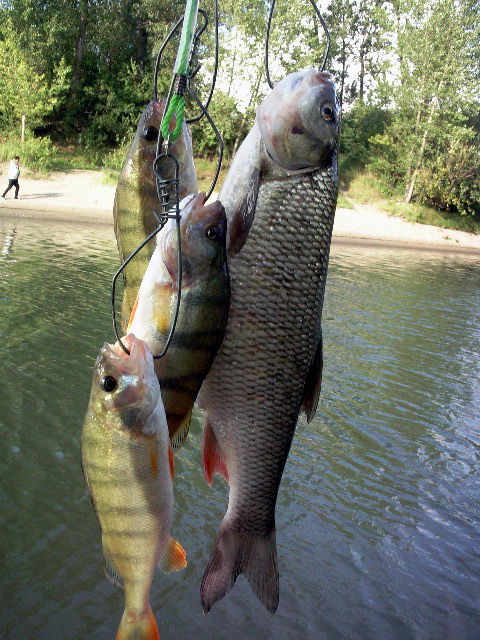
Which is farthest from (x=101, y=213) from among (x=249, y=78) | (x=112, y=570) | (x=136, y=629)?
(x=136, y=629)

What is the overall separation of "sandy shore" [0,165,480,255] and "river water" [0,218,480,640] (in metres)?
13.3

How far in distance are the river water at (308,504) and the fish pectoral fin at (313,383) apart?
3.22 meters

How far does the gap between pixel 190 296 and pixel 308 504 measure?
517cm

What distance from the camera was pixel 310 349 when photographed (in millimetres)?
2197

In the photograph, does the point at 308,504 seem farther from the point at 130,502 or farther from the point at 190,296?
the point at 190,296

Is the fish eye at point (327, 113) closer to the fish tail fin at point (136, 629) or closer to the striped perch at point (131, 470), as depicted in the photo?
the striped perch at point (131, 470)

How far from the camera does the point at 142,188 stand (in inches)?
100

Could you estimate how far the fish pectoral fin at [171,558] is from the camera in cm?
224

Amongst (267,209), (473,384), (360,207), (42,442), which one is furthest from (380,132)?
(267,209)

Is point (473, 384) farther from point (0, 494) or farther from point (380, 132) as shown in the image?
point (380, 132)

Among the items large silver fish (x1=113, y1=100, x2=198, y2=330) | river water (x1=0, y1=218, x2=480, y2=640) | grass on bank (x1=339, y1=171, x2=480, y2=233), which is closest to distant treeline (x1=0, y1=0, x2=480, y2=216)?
grass on bank (x1=339, y1=171, x2=480, y2=233)

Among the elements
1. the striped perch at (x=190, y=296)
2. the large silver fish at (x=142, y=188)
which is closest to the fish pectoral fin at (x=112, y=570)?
the striped perch at (x=190, y=296)

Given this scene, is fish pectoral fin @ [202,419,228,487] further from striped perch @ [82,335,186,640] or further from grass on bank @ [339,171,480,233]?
grass on bank @ [339,171,480,233]

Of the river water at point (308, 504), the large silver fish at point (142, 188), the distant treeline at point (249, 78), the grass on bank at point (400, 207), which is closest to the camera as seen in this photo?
the large silver fish at point (142, 188)
